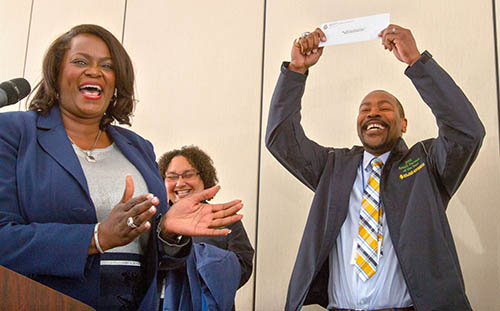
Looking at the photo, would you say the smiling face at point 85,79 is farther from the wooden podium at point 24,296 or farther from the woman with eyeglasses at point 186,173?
the woman with eyeglasses at point 186,173

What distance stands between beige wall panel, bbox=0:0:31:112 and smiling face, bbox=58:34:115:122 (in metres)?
2.88

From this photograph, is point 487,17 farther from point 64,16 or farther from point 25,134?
point 64,16

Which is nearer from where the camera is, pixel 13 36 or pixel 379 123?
pixel 379 123

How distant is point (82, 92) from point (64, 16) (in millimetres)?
3031

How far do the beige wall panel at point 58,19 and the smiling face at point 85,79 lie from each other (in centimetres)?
265

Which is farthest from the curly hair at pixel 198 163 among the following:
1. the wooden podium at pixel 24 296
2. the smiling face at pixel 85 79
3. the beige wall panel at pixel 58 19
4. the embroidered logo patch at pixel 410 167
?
the wooden podium at pixel 24 296

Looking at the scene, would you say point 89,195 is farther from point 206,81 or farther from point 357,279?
point 206,81

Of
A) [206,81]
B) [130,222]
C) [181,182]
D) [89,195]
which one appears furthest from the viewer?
[206,81]

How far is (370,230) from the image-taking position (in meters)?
2.19

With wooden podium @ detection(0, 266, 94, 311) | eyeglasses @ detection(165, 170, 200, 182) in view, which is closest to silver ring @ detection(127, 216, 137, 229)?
wooden podium @ detection(0, 266, 94, 311)

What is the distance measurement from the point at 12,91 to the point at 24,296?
0.70 m

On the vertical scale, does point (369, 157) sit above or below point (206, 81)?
below

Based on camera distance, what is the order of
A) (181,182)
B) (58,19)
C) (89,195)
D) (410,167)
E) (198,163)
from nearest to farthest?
(89,195) → (410,167) → (181,182) → (198,163) → (58,19)

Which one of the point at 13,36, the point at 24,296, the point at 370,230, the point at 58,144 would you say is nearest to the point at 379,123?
the point at 370,230
